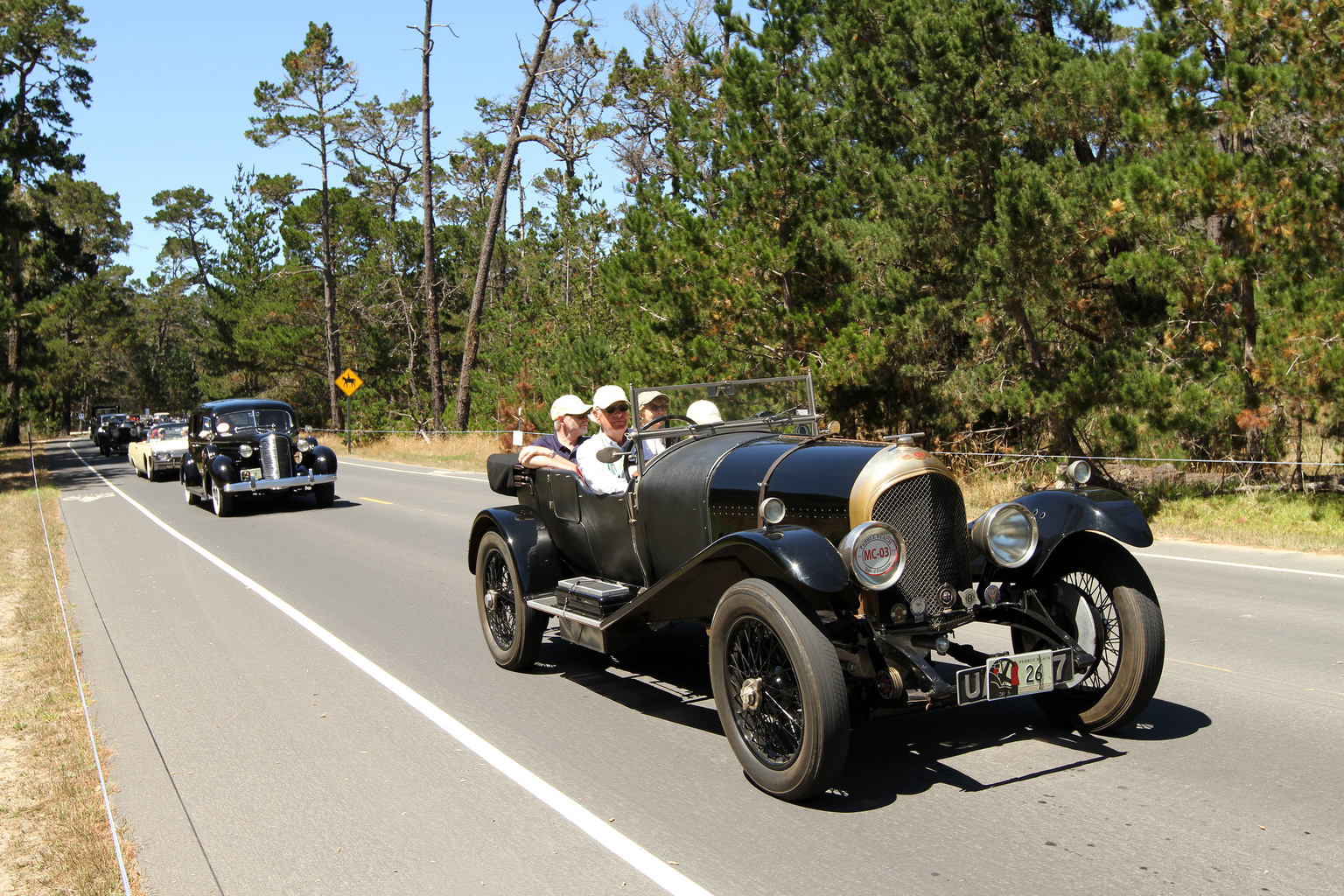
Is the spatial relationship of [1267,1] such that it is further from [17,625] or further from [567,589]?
[17,625]

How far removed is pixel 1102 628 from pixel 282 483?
15456mm

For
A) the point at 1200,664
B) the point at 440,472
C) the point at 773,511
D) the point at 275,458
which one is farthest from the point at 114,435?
the point at 1200,664

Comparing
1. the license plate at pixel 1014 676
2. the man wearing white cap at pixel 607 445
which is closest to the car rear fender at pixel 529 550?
the man wearing white cap at pixel 607 445

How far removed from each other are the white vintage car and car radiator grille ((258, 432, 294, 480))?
943cm

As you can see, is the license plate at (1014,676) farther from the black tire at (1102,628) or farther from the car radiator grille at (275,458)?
the car radiator grille at (275,458)

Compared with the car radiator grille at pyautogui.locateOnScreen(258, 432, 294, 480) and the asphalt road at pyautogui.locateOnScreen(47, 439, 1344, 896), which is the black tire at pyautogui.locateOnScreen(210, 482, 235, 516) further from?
the asphalt road at pyautogui.locateOnScreen(47, 439, 1344, 896)

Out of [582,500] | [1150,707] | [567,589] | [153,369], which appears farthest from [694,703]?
[153,369]

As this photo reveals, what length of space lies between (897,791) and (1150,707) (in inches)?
74.8

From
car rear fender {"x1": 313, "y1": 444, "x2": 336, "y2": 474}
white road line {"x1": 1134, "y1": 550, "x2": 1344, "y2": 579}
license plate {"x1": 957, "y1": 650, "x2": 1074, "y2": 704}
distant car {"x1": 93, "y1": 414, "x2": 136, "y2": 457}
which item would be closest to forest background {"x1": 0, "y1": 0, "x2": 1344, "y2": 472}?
white road line {"x1": 1134, "y1": 550, "x2": 1344, "y2": 579}

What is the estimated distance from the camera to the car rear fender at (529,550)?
21.9 feet

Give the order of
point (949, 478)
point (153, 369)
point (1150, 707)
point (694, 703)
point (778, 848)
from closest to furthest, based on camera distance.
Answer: point (778, 848), point (949, 478), point (1150, 707), point (694, 703), point (153, 369)

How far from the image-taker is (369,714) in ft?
19.6

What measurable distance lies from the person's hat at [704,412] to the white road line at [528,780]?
89.8 inches

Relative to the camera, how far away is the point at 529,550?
678 centimetres
